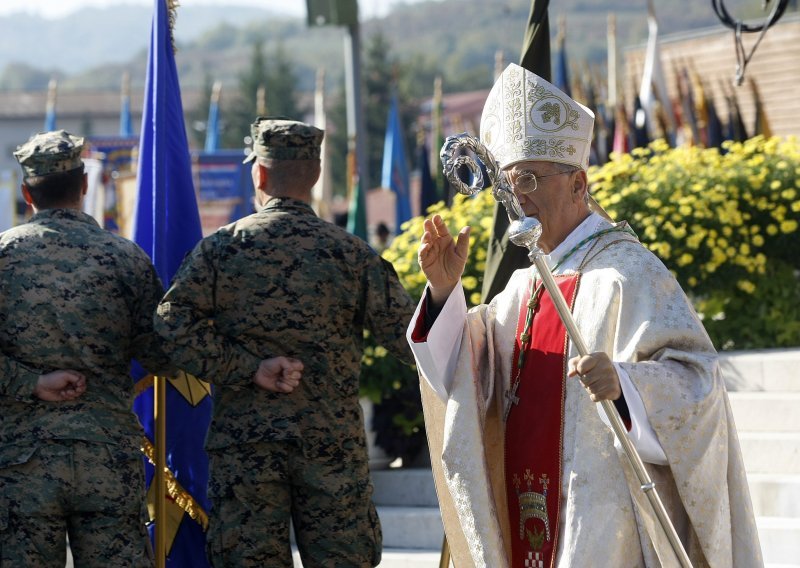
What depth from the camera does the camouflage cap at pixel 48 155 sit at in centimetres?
541

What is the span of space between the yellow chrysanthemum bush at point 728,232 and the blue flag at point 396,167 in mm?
8704

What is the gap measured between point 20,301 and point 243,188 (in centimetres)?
1289

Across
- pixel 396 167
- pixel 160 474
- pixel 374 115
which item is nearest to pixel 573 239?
pixel 160 474

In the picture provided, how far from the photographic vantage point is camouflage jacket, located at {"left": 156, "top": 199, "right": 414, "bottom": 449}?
516 centimetres

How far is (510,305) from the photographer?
4469 mm

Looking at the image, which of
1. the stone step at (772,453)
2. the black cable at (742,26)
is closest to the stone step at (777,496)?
the stone step at (772,453)

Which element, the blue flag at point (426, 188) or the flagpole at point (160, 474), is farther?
the blue flag at point (426, 188)

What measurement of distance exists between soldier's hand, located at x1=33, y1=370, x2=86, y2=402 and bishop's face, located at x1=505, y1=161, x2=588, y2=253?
6.29 ft

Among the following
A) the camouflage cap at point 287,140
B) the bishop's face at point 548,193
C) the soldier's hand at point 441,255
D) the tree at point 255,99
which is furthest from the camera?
the tree at point 255,99

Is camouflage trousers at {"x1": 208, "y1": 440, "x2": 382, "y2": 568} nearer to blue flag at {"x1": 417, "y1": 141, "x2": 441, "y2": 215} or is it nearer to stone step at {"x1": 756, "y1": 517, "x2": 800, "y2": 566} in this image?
stone step at {"x1": 756, "y1": 517, "x2": 800, "y2": 566}

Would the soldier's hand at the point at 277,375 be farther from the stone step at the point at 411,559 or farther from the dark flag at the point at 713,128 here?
the dark flag at the point at 713,128

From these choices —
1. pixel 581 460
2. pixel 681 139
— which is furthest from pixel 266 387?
pixel 681 139

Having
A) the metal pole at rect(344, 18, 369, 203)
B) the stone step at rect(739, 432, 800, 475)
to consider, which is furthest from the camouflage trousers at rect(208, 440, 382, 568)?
the metal pole at rect(344, 18, 369, 203)

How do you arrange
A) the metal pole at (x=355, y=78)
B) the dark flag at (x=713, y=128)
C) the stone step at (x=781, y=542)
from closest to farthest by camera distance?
the stone step at (x=781, y=542) < the metal pole at (x=355, y=78) < the dark flag at (x=713, y=128)
